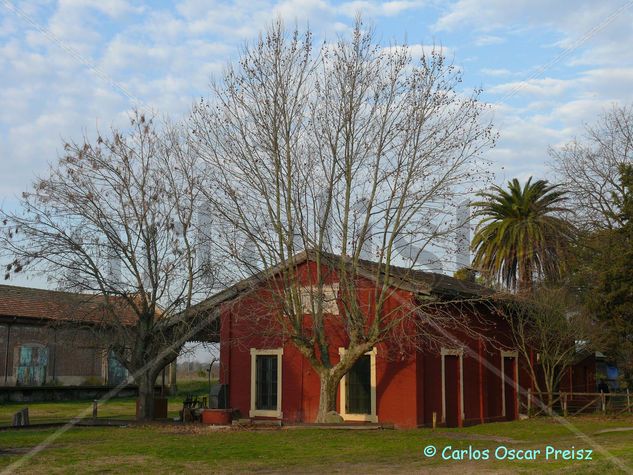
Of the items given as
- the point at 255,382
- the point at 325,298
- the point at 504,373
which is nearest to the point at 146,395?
the point at 255,382

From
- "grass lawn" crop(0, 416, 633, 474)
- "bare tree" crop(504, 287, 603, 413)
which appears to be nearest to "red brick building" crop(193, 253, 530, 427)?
"bare tree" crop(504, 287, 603, 413)

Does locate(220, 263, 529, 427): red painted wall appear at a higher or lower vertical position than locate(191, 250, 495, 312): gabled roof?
lower

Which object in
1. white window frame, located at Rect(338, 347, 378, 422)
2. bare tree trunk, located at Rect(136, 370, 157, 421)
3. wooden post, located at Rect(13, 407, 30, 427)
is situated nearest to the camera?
wooden post, located at Rect(13, 407, 30, 427)

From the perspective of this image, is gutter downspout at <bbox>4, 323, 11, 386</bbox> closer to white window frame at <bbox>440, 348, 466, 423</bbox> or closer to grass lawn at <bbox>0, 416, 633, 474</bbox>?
grass lawn at <bbox>0, 416, 633, 474</bbox>

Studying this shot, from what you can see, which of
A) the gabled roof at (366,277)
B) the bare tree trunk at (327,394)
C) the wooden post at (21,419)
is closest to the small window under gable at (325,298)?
the gabled roof at (366,277)

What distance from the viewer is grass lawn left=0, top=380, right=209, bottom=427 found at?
2852 cm

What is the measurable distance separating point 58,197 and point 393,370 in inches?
488

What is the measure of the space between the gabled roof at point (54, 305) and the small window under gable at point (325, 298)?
6692 millimetres

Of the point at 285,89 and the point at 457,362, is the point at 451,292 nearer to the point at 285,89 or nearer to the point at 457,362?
the point at 457,362

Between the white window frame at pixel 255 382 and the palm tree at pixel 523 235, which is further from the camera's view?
the palm tree at pixel 523 235

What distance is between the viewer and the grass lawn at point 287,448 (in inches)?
523

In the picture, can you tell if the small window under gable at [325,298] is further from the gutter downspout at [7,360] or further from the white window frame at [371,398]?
the gutter downspout at [7,360]

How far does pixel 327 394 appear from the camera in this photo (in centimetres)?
2241

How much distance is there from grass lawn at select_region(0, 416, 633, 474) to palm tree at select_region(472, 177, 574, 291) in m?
14.0
